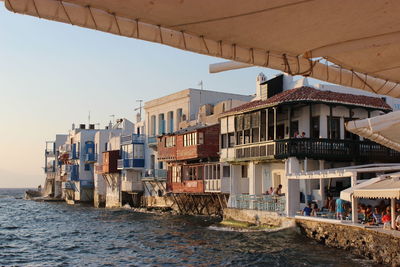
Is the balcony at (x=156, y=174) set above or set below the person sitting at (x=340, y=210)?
above

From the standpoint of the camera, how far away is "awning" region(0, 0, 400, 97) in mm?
4637

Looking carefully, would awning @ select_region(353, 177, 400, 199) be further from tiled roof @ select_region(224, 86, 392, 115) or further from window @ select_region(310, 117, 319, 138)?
window @ select_region(310, 117, 319, 138)

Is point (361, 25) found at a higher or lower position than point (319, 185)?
higher

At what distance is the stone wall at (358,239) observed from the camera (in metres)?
17.5

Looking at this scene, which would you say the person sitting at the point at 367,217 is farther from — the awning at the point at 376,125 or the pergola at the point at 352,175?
the awning at the point at 376,125

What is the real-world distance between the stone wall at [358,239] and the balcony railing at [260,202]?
2.88 meters

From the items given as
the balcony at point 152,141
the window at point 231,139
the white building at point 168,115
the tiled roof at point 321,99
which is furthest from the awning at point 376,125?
the balcony at point 152,141

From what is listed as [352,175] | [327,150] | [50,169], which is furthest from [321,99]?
[50,169]

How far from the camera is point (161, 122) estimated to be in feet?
181

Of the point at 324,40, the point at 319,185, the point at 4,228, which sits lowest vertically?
the point at 4,228

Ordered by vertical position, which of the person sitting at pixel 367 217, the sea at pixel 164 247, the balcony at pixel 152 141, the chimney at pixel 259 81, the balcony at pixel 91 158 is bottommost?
the sea at pixel 164 247

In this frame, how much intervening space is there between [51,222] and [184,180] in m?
11.5

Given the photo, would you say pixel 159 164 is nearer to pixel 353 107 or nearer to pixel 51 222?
pixel 51 222

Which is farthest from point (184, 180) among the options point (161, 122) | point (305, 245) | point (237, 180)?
point (305, 245)
